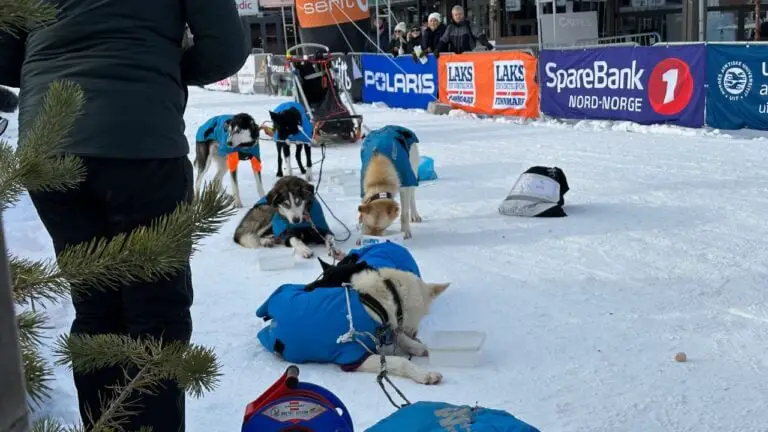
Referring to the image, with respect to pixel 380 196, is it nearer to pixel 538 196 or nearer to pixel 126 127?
pixel 538 196

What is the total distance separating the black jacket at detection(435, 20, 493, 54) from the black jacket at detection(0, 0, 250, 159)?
12.6 meters

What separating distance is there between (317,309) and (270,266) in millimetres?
1815

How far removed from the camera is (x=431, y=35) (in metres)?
14.9

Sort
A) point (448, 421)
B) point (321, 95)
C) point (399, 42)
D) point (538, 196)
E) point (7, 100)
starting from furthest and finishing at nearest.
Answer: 1. point (399, 42)
2. point (321, 95)
3. point (538, 196)
4. point (7, 100)
5. point (448, 421)

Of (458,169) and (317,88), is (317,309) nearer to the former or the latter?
(458,169)

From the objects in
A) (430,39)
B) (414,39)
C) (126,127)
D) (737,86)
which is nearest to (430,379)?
(126,127)

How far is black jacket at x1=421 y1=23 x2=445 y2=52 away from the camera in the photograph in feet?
48.8

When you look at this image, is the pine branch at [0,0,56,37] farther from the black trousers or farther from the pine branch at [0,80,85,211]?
the black trousers

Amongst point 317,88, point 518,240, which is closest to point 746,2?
point 317,88

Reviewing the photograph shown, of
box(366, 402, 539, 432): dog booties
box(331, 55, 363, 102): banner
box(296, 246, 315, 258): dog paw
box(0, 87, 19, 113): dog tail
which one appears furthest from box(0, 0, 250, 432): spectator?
box(331, 55, 363, 102): banner

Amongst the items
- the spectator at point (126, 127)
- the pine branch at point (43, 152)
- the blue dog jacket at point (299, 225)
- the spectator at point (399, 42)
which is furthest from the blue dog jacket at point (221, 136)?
the spectator at point (399, 42)

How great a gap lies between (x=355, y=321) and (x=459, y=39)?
11645mm

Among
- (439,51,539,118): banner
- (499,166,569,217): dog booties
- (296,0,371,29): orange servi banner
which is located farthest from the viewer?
(296,0,371,29): orange servi banner

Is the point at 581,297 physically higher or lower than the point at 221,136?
lower
